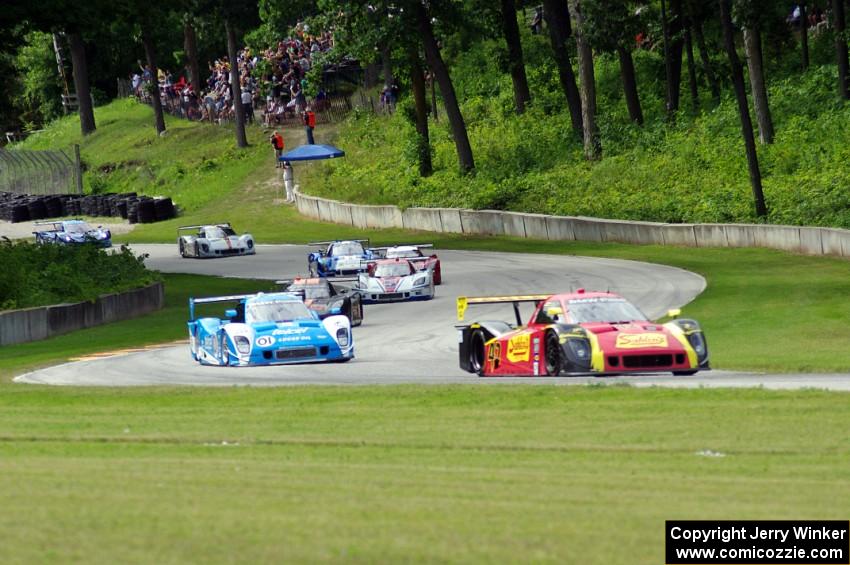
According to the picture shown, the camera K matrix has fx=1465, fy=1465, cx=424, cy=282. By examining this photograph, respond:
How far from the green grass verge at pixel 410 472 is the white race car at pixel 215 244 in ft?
117

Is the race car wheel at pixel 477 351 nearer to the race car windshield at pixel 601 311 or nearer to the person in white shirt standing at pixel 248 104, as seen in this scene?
the race car windshield at pixel 601 311

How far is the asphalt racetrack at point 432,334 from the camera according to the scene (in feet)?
62.2

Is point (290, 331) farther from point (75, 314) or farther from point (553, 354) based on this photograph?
point (75, 314)

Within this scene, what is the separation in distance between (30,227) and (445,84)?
2328cm

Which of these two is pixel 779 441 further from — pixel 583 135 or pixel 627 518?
pixel 583 135

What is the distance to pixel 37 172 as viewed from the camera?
263 ft

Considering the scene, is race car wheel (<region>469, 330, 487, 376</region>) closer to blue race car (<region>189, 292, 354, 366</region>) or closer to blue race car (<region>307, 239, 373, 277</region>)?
blue race car (<region>189, 292, 354, 366</region>)

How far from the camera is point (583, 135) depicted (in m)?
58.8

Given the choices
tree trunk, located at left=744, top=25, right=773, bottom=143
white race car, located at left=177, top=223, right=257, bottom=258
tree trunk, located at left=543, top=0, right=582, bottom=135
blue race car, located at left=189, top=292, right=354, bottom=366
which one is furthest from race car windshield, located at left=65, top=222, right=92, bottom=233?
blue race car, located at left=189, top=292, right=354, bottom=366

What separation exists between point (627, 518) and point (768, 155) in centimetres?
4135

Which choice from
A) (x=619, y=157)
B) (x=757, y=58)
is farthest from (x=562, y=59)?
(x=757, y=58)

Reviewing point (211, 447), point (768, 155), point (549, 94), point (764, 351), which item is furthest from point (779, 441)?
point (549, 94)

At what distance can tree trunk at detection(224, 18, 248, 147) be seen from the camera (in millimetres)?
73438

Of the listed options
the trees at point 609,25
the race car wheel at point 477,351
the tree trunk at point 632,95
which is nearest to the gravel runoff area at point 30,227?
the tree trunk at point 632,95
